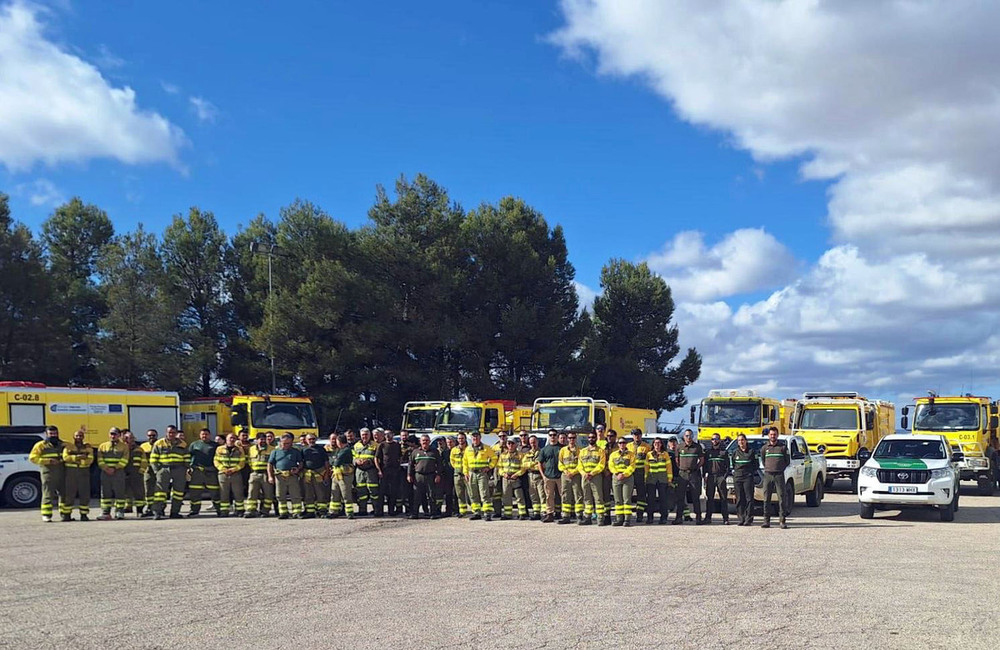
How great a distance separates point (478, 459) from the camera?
57.4 feet

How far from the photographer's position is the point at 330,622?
8008 millimetres

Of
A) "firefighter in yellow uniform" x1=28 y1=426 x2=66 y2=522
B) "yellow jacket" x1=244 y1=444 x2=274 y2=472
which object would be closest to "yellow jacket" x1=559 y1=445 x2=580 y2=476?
"yellow jacket" x1=244 y1=444 x2=274 y2=472

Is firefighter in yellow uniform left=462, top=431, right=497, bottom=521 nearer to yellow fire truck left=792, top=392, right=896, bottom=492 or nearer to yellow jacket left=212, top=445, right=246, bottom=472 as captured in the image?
yellow jacket left=212, top=445, right=246, bottom=472

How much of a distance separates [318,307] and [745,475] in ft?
84.8

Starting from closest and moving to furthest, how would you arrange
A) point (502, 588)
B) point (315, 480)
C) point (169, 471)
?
point (502, 588), point (315, 480), point (169, 471)

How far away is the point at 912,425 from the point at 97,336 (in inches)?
1230

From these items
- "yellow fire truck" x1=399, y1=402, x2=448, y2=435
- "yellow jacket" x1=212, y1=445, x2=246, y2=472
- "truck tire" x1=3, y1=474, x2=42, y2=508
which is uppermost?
"yellow fire truck" x1=399, y1=402, x2=448, y2=435

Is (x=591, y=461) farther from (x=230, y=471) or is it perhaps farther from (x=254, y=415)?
(x=254, y=415)

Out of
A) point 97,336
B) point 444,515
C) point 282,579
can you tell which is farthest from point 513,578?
point 97,336

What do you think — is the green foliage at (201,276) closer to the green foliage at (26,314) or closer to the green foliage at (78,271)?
the green foliage at (78,271)

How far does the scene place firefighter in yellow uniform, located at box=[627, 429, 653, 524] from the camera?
53.9 ft

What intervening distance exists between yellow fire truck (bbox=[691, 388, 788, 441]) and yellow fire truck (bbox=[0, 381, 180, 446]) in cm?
1516

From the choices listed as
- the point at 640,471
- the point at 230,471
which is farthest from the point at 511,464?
the point at 230,471

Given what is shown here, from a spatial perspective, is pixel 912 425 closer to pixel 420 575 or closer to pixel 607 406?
pixel 607 406
